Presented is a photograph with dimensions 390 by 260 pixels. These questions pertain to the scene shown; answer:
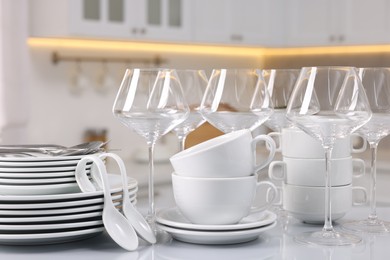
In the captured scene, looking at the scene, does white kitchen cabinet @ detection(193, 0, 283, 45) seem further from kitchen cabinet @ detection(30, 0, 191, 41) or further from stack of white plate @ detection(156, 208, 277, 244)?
stack of white plate @ detection(156, 208, 277, 244)

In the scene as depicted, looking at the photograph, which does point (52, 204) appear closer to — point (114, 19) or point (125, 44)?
point (114, 19)

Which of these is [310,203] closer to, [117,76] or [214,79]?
[214,79]

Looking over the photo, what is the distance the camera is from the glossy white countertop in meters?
1.04

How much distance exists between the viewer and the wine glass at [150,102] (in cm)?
117

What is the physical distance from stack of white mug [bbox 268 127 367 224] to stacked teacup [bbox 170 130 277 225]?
19cm

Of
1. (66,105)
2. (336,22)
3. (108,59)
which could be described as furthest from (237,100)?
(336,22)

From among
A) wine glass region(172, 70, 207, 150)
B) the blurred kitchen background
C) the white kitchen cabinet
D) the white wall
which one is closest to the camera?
wine glass region(172, 70, 207, 150)

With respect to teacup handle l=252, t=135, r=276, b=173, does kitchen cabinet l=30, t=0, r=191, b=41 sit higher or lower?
higher

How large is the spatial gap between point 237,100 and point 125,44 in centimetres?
310

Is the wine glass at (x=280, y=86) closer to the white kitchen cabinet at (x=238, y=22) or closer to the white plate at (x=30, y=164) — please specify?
the white plate at (x=30, y=164)

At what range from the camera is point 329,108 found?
1154 millimetres

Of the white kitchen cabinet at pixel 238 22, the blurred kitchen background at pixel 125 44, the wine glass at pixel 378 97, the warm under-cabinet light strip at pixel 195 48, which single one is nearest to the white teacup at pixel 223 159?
the wine glass at pixel 378 97

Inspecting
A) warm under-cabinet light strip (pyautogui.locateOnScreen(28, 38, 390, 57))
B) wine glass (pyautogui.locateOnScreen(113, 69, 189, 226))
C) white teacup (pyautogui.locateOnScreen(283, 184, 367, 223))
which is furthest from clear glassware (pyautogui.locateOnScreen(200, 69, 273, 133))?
warm under-cabinet light strip (pyautogui.locateOnScreen(28, 38, 390, 57))

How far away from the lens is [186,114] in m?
1.18
